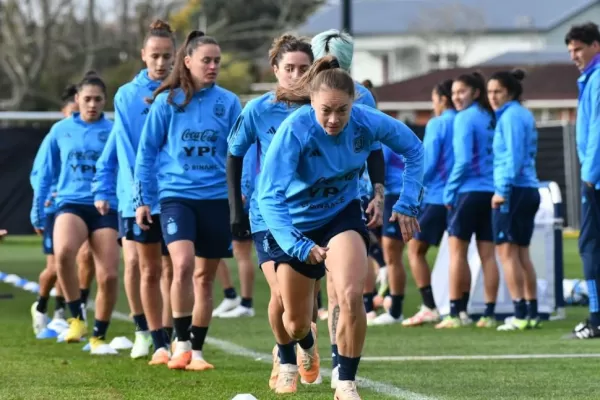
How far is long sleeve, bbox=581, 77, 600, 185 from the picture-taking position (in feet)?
36.2

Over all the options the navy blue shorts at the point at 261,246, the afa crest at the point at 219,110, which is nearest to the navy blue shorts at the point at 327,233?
the navy blue shorts at the point at 261,246

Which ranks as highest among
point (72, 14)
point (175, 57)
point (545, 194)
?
point (72, 14)

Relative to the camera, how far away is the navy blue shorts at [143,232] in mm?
9906

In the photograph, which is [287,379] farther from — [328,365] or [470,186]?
[470,186]

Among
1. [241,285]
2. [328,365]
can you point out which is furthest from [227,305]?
[328,365]

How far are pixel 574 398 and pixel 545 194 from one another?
676cm

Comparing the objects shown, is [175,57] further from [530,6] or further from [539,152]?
[530,6]

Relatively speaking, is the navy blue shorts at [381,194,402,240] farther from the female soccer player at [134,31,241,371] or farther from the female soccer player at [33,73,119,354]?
the female soccer player at [134,31,241,371]

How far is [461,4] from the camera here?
312ft

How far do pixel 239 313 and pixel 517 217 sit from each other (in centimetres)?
332

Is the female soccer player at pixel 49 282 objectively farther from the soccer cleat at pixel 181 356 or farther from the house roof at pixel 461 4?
the house roof at pixel 461 4

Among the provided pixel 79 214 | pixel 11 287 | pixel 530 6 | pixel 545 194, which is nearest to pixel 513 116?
pixel 545 194

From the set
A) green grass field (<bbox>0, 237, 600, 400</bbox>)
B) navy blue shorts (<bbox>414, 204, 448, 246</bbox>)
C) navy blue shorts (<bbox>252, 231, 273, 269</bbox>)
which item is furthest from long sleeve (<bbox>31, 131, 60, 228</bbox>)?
navy blue shorts (<bbox>252, 231, 273, 269</bbox>)

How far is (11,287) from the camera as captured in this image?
18.6 metres
